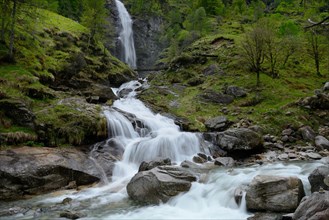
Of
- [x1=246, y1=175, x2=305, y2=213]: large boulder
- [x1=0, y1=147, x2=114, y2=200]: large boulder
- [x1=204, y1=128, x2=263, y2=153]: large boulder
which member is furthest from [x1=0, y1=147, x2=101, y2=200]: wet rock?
[x1=204, y1=128, x2=263, y2=153]: large boulder

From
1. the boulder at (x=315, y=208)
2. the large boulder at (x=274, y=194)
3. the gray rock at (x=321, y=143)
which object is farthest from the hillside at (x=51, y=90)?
the gray rock at (x=321, y=143)

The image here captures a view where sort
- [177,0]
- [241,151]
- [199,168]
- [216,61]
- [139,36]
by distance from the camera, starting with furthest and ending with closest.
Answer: [177,0] → [139,36] → [216,61] → [241,151] → [199,168]

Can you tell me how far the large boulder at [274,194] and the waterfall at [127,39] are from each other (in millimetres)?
48745

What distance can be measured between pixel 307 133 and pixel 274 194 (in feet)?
46.9

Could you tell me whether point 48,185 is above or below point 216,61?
below

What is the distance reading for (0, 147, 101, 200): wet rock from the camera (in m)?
13.9

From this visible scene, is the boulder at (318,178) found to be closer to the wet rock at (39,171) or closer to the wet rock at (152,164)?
the wet rock at (152,164)

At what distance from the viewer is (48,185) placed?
14.7 m

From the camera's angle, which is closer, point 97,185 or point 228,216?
point 228,216

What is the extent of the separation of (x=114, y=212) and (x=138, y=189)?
5.33 ft

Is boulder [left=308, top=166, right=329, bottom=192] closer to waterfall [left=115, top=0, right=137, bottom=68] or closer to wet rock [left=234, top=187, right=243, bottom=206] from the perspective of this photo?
wet rock [left=234, top=187, right=243, bottom=206]

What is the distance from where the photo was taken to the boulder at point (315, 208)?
7.83 metres

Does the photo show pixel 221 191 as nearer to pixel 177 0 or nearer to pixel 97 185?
pixel 97 185

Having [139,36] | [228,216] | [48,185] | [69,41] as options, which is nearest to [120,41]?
[139,36]
